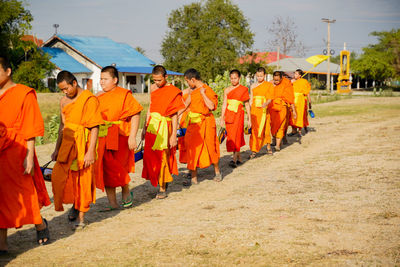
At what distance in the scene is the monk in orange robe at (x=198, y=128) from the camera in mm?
7609

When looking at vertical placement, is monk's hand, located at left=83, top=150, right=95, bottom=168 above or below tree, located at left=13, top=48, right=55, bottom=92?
below

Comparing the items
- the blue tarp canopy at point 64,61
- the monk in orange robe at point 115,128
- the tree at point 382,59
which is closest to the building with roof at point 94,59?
the blue tarp canopy at point 64,61

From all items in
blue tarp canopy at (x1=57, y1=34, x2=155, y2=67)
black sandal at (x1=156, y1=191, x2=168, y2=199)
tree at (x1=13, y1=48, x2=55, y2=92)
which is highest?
blue tarp canopy at (x1=57, y1=34, x2=155, y2=67)

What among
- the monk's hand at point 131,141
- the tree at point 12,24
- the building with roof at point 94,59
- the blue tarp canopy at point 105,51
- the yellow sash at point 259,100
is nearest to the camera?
the monk's hand at point 131,141

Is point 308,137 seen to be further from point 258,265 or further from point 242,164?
point 258,265

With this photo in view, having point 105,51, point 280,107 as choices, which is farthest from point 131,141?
point 105,51

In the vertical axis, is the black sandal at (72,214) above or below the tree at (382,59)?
below

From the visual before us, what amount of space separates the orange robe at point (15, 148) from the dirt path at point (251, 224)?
48 centimetres

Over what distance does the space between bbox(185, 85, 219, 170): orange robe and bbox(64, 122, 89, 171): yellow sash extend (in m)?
2.85

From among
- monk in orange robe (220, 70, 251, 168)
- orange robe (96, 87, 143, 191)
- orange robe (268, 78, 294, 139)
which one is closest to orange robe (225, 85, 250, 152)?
monk in orange robe (220, 70, 251, 168)

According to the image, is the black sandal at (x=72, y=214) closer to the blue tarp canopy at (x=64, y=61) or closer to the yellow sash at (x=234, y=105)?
the yellow sash at (x=234, y=105)

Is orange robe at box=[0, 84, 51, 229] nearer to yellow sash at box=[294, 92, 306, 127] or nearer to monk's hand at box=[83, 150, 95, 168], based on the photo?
monk's hand at box=[83, 150, 95, 168]

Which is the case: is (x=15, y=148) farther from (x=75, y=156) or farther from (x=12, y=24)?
(x=12, y=24)

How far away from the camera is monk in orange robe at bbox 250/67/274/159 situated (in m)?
10.0
